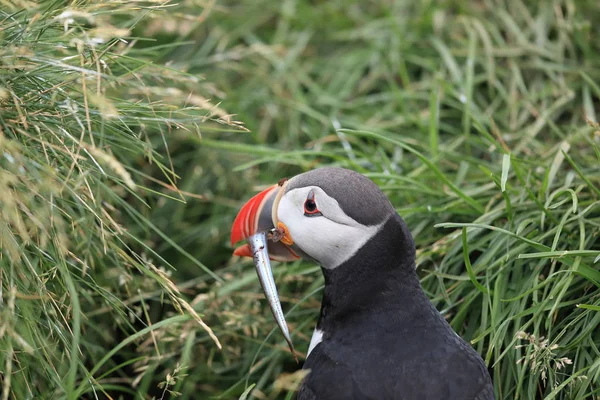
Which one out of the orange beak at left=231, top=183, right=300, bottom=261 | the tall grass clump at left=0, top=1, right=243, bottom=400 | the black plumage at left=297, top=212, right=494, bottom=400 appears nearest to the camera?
the tall grass clump at left=0, top=1, right=243, bottom=400

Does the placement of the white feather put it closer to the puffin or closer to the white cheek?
the puffin

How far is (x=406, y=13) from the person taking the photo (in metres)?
4.88

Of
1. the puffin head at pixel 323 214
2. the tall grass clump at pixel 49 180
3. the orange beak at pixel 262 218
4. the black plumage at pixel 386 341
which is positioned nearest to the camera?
the tall grass clump at pixel 49 180

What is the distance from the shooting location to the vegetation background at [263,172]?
7.63 ft

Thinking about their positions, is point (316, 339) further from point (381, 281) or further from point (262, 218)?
point (262, 218)

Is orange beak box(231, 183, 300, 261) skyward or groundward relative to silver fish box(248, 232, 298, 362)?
skyward

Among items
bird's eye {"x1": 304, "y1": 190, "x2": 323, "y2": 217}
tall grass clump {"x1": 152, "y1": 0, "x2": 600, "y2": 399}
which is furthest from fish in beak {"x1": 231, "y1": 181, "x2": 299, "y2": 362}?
tall grass clump {"x1": 152, "y1": 0, "x2": 600, "y2": 399}

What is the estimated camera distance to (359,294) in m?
2.55

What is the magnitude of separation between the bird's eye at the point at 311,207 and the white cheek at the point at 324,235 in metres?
0.01

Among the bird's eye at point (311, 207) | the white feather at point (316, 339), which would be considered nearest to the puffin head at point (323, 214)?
the bird's eye at point (311, 207)

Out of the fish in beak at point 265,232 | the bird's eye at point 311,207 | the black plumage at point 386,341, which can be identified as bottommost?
the black plumage at point 386,341

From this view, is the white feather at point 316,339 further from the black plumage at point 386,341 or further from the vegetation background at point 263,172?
the vegetation background at point 263,172

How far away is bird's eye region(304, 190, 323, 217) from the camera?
249 centimetres

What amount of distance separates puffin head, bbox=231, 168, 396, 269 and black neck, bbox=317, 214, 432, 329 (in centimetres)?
4
